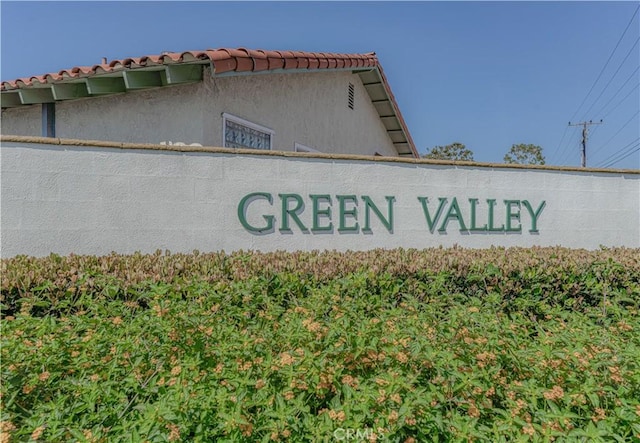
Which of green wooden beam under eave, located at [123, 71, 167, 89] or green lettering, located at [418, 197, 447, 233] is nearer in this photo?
green wooden beam under eave, located at [123, 71, 167, 89]

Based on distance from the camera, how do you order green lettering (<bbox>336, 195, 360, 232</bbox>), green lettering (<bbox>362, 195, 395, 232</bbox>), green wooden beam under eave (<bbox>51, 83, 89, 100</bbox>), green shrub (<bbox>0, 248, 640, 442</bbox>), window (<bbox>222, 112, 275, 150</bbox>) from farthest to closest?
window (<bbox>222, 112, 275, 150</bbox>) → green wooden beam under eave (<bbox>51, 83, 89, 100</bbox>) → green lettering (<bbox>362, 195, 395, 232</bbox>) → green lettering (<bbox>336, 195, 360, 232</bbox>) → green shrub (<bbox>0, 248, 640, 442</bbox>)

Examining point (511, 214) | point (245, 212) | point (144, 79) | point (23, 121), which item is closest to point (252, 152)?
point (245, 212)

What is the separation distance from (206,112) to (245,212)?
81.0 inches

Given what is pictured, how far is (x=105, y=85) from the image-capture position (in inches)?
234

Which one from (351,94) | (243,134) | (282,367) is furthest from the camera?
(351,94)

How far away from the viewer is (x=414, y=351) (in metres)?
2.32

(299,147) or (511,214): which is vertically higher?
(299,147)

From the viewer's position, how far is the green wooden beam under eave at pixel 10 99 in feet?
22.3

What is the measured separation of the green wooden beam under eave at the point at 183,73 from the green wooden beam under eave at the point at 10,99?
10.6 ft

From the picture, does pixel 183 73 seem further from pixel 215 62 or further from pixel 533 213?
pixel 533 213

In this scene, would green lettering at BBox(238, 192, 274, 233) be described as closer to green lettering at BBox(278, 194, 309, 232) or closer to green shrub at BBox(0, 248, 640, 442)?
green lettering at BBox(278, 194, 309, 232)

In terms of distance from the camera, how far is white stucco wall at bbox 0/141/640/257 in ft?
14.4

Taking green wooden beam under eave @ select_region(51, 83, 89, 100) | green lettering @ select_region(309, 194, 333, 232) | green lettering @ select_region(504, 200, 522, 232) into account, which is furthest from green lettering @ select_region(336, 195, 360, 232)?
green wooden beam under eave @ select_region(51, 83, 89, 100)

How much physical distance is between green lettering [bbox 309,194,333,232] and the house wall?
209 cm
